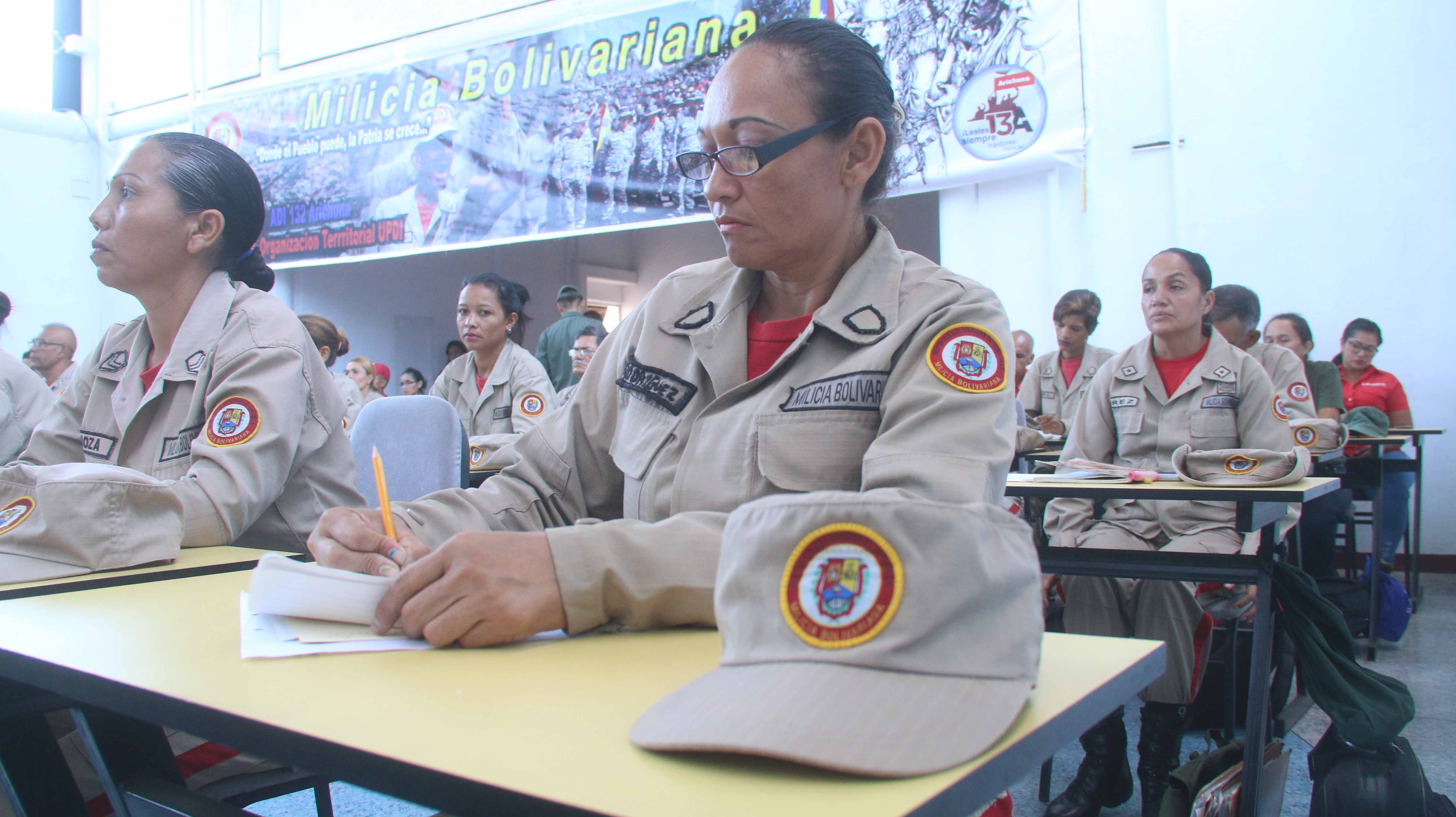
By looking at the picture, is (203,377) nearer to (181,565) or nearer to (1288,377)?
(181,565)

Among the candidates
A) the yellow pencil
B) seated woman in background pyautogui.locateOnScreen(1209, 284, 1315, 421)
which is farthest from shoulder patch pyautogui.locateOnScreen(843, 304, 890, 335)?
seated woman in background pyautogui.locateOnScreen(1209, 284, 1315, 421)

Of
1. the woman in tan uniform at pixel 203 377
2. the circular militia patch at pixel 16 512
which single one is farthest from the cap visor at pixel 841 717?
the woman in tan uniform at pixel 203 377

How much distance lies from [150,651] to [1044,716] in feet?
2.09

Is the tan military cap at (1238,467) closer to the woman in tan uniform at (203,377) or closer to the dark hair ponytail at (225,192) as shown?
the woman in tan uniform at (203,377)

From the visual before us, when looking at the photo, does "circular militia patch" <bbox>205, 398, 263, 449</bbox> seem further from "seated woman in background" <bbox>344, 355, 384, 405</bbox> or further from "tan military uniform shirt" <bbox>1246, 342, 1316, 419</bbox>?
"seated woman in background" <bbox>344, 355, 384, 405</bbox>

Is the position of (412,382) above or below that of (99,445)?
above

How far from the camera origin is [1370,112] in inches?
187

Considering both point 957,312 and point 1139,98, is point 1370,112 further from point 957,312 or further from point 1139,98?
point 957,312

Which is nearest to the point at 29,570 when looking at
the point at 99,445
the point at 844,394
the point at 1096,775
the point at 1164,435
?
the point at 99,445

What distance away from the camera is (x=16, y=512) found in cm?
106

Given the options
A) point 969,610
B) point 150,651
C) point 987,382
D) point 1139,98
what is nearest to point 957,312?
point 987,382

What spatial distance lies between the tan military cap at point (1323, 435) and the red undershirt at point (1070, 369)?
113 cm

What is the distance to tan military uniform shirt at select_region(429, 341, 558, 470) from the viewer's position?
405cm

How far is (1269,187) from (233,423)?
16.6 ft
